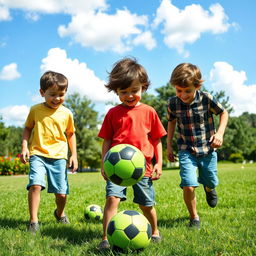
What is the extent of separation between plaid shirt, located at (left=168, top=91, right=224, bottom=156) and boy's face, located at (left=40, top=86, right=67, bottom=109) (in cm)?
176

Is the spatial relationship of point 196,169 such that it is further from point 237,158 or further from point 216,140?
point 237,158

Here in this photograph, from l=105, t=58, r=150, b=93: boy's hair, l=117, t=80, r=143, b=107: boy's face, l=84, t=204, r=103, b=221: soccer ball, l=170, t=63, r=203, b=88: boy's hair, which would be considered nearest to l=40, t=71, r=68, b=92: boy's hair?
l=105, t=58, r=150, b=93: boy's hair

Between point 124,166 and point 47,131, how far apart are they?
1.87 metres

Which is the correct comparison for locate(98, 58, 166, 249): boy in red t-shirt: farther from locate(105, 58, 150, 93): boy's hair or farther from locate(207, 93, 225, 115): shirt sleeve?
locate(207, 93, 225, 115): shirt sleeve

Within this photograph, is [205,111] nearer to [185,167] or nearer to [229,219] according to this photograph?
[185,167]

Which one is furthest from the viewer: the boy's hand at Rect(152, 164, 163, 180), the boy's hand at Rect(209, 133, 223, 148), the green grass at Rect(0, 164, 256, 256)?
the boy's hand at Rect(209, 133, 223, 148)

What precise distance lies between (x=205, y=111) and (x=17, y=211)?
149 inches

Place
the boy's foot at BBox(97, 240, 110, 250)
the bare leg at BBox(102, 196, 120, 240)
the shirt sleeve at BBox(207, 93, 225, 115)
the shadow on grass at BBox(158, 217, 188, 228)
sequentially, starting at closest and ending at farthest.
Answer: the boy's foot at BBox(97, 240, 110, 250) < the bare leg at BBox(102, 196, 120, 240) < the shadow on grass at BBox(158, 217, 188, 228) < the shirt sleeve at BBox(207, 93, 225, 115)

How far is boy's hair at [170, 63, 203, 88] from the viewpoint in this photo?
14.0ft

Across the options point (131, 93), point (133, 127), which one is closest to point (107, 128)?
point (133, 127)

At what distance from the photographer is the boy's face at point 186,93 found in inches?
173

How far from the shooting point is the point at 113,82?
361 cm

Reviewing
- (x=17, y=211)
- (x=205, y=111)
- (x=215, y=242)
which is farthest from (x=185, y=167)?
(x=17, y=211)

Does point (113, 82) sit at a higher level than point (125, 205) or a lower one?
higher
